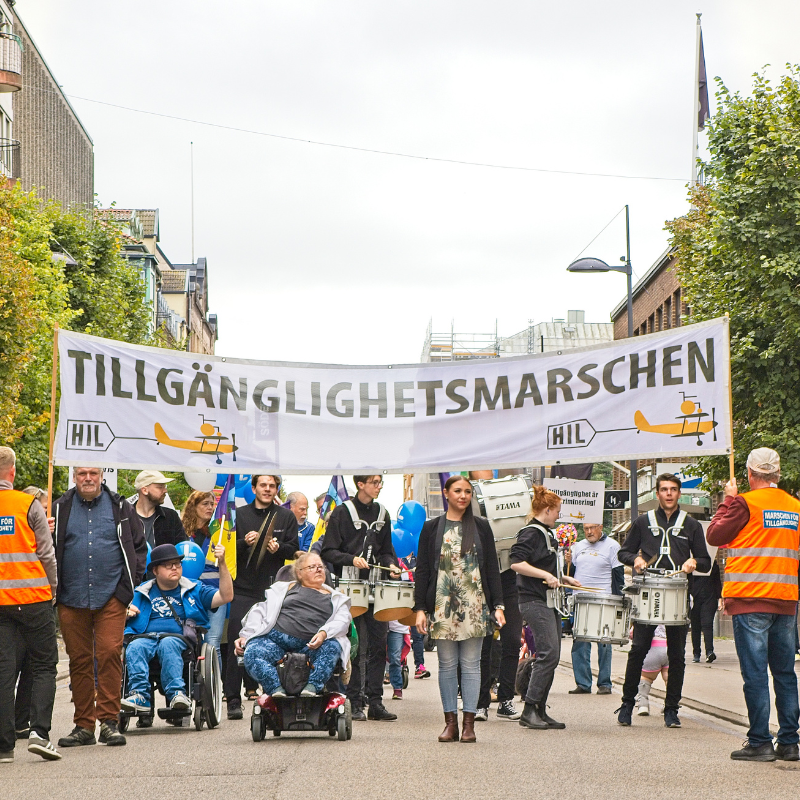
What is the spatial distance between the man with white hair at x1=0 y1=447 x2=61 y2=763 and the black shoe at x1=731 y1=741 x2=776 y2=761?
4500mm

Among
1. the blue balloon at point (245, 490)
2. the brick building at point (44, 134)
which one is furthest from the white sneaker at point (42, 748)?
the brick building at point (44, 134)

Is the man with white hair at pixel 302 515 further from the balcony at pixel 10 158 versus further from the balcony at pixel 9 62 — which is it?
the balcony at pixel 10 158

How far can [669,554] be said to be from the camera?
1152 cm

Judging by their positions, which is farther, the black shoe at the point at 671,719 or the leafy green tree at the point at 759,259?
the leafy green tree at the point at 759,259

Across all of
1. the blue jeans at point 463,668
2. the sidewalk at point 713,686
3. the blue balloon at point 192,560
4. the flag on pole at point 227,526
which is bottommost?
the sidewalk at point 713,686

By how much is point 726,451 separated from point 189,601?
441cm

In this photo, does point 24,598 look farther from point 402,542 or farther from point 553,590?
point 402,542

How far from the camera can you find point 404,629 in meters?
14.7

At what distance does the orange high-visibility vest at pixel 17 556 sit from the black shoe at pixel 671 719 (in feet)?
17.0

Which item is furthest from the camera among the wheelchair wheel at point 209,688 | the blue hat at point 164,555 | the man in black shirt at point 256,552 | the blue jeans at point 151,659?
the man in black shirt at point 256,552

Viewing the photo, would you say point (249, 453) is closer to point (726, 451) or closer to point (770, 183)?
point (726, 451)

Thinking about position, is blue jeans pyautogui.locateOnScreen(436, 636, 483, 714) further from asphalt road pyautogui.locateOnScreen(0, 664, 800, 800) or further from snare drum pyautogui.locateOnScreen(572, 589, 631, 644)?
snare drum pyautogui.locateOnScreen(572, 589, 631, 644)

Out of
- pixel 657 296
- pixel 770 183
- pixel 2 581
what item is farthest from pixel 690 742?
pixel 657 296

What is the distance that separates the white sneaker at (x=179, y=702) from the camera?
11.0 m
